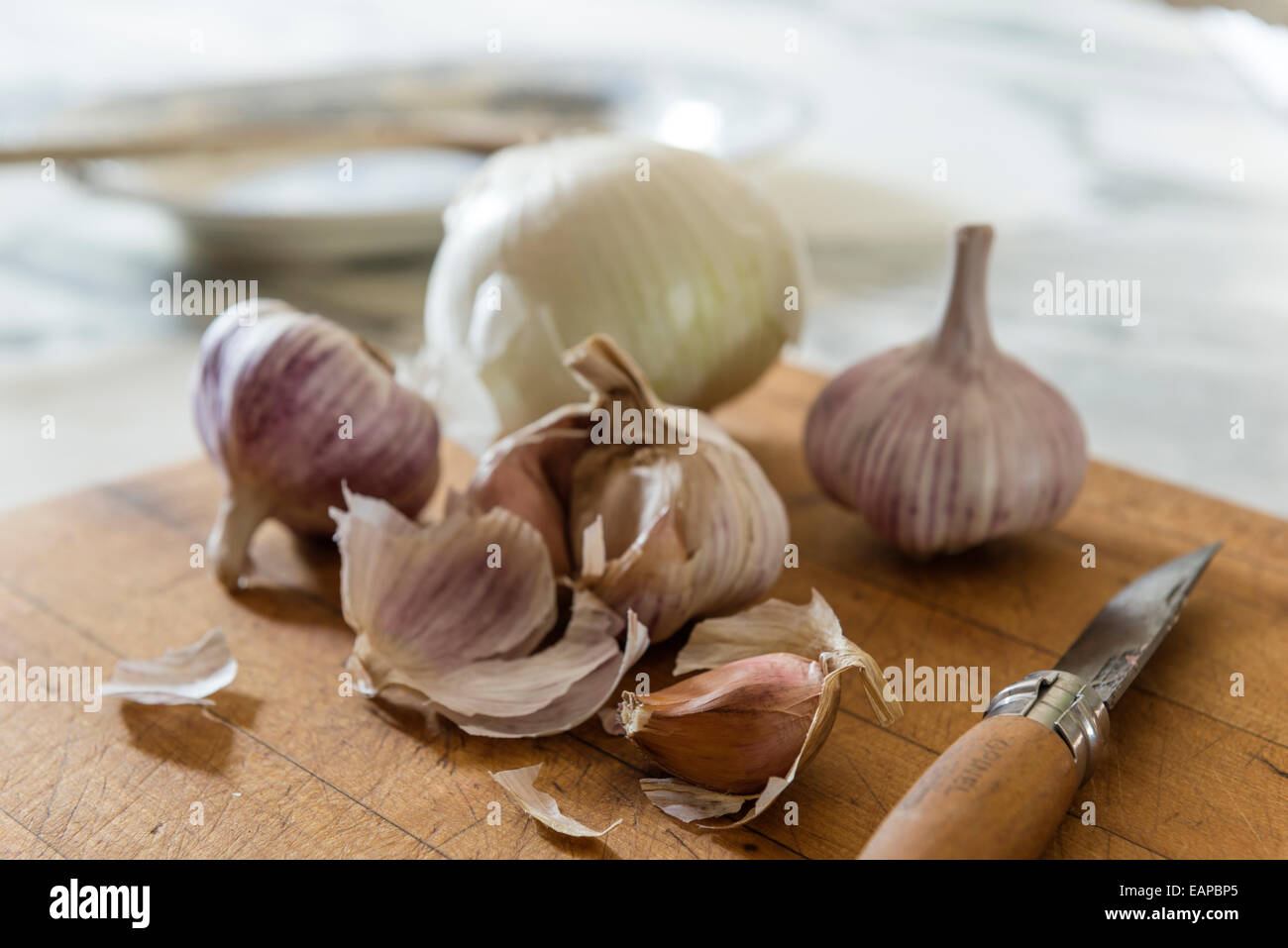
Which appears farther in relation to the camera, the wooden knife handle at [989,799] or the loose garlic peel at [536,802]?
the loose garlic peel at [536,802]

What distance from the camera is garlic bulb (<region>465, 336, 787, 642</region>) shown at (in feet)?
2.23

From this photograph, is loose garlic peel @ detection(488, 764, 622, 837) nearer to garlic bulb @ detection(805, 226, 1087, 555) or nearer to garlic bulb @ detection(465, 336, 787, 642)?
garlic bulb @ detection(465, 336, 787, 642)

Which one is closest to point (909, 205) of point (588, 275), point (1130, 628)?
point (588, 275)

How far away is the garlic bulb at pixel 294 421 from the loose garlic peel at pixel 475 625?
0.28ft

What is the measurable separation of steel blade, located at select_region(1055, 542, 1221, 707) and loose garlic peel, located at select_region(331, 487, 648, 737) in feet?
0.78

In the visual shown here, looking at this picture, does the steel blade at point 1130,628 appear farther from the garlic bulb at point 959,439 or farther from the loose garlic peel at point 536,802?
the loose garlic peel at point 536,802

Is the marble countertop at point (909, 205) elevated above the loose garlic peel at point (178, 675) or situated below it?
above

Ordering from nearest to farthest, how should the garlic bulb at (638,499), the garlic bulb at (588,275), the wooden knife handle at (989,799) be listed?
the wooden knife handle at (989,799)
the garlic bulb at (638,499)
the garlic bulb at (588,275)

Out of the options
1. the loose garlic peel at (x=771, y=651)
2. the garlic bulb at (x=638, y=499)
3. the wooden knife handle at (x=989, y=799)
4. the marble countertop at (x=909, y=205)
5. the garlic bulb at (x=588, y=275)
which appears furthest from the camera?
the marble countertop at (x=909, y=205)

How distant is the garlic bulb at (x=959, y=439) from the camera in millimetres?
758

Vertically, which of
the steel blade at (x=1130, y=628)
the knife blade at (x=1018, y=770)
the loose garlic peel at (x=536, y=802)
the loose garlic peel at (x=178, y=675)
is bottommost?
the loose garlic peel at (x=178, y=675)

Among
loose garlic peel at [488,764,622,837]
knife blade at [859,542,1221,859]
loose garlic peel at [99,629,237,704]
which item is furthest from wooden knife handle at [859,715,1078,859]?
loose garlic peel at [99,629,237,704]

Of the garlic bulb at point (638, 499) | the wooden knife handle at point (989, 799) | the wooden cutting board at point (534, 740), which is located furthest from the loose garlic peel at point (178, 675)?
the wooden knife handle at point (989, 799)
